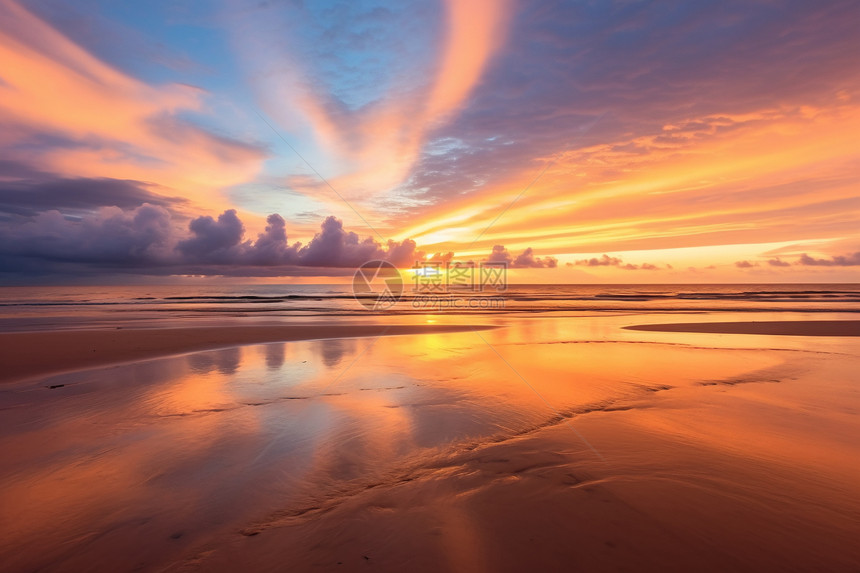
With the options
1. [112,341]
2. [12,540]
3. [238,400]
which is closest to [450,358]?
[238,400]

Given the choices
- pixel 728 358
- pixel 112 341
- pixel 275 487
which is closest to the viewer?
pixel 275 487

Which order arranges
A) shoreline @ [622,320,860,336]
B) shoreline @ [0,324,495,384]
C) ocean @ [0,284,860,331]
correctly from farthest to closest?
ocean @ [0,284,860,331]
shoreline @ [622,320,860,336]
shoreline @ [0,324,495,384]

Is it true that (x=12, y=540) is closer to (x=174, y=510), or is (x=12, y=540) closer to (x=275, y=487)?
(x=174, y=510)

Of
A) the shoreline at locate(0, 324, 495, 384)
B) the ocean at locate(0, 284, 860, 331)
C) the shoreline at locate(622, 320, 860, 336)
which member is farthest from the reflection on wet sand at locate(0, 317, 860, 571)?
the ocean at locate(0, 284, 860, 331)

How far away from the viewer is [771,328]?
21.4 metres

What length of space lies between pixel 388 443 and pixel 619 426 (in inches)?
158

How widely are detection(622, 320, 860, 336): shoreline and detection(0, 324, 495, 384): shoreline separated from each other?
35.6 ft

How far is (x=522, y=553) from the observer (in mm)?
3621

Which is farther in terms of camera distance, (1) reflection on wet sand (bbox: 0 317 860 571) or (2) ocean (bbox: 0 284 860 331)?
(2) ocean (bbox: 0 284 860 331)

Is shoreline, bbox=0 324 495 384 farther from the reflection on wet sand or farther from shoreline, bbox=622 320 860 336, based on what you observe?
shoreline, bbox=622 320 860 336

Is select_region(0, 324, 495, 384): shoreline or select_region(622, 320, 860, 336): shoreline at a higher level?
select_region(622, 320, 860, 336): shoreline

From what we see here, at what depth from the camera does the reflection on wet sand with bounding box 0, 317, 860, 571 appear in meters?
3.73

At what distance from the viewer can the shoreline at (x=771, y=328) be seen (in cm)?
1980

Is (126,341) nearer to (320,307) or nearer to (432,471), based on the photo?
(432,471)
